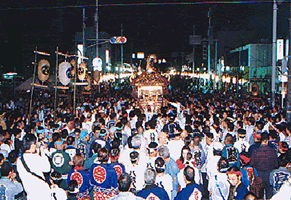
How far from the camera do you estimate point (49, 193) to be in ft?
17.1

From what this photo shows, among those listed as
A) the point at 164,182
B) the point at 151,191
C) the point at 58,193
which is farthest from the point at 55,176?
the point at 164,182

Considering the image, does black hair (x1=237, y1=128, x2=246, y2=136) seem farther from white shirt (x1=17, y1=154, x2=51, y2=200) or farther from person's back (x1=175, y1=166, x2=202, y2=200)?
white shirt (x1=17, y1=154, x2=51, y2=200)

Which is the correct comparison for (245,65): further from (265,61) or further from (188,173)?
(188,173)

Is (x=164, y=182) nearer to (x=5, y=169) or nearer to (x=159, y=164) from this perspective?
(x=159, y=164)

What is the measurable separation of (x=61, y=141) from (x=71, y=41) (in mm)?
39709

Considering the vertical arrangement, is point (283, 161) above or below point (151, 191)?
above

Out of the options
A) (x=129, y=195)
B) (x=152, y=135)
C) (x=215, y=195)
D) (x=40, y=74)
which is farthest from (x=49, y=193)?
(x=40, y=74)

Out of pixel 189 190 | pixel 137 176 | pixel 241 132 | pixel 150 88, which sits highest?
pixel 150 88

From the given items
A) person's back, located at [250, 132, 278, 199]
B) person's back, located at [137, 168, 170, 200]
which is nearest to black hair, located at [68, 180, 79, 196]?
person's back, located at [137, 168, 170, 200]

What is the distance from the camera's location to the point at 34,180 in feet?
17.4

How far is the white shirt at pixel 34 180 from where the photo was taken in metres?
5.21

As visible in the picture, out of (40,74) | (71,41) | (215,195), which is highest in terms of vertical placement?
(71,41)

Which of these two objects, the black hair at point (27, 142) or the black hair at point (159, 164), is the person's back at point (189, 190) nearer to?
the black hair at point (159, 164)

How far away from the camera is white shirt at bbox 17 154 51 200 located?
205 inches
